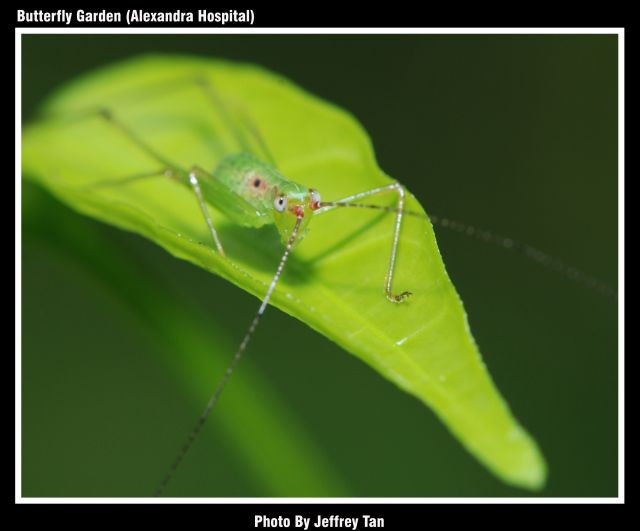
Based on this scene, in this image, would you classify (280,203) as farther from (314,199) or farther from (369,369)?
(369,369)

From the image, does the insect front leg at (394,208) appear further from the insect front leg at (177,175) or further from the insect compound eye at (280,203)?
the insect front leg at (177,175)

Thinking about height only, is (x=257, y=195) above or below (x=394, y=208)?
above

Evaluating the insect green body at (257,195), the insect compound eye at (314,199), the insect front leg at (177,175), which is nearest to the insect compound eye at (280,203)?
the insect green body at (257,195)

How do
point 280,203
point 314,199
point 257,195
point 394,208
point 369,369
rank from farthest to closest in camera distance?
1. point 369,369
2. point 257,195
3. point 280,203
4. point 314,199
5. point 394,208

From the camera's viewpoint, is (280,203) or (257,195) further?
(257,195)

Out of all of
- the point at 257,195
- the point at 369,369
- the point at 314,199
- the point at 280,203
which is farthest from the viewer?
the point at 369,369

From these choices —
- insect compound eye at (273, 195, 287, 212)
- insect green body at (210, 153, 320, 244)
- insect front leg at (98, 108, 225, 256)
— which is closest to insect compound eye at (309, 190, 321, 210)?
insect green body at (210, 153, 320, 244)

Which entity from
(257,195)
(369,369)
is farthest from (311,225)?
(369,369)
